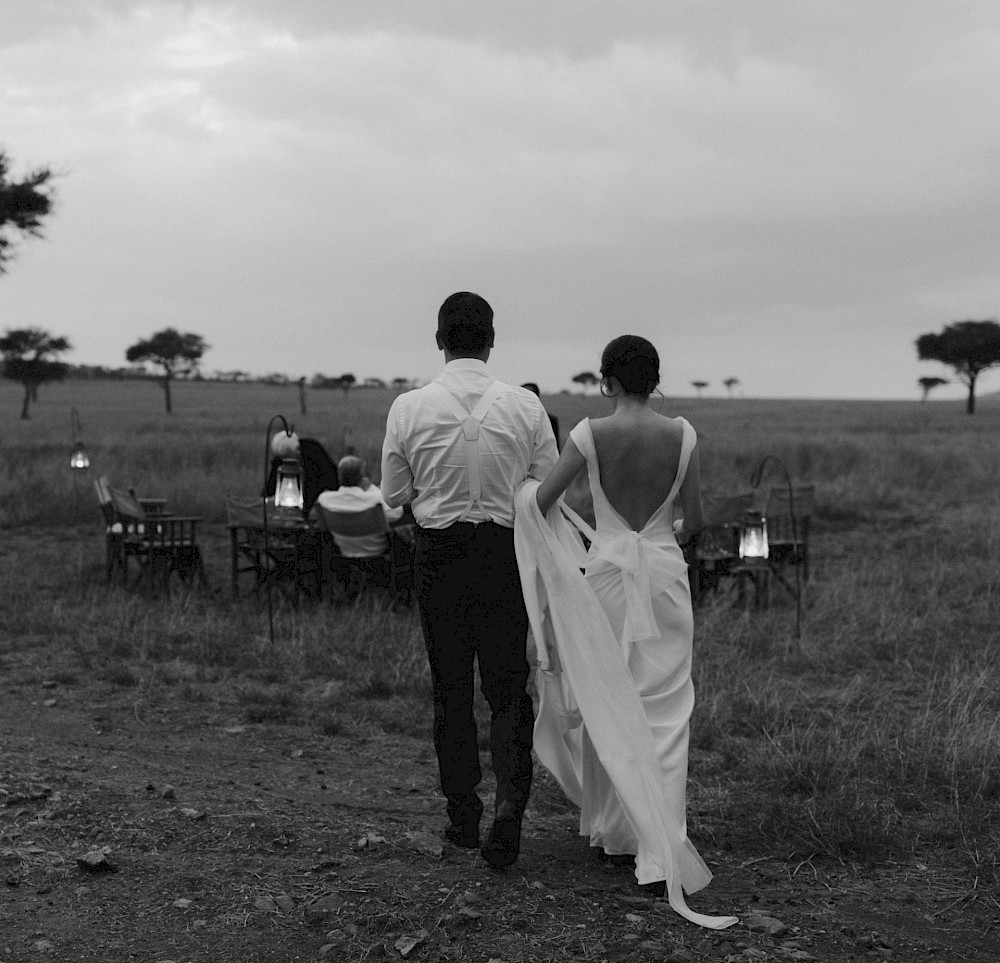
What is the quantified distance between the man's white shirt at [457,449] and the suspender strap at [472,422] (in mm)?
10

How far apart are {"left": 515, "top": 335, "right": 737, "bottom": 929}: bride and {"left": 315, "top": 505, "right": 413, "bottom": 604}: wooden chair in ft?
16.6

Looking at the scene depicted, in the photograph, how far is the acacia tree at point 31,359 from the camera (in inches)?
2032

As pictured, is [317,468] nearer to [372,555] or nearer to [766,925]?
[372,555]

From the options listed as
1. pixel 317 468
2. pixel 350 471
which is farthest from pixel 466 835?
pixel 317 468

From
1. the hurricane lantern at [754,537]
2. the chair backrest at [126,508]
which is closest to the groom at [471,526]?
the hurricane lantern at [754,537]

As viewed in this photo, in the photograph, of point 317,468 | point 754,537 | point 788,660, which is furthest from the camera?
point 317,468

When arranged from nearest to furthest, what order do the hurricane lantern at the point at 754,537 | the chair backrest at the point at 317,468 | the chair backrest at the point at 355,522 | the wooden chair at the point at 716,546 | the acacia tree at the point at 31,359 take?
the hurricane lantern at the point at 754,537, the chair backrest at the point at 355,522, the wooden chair at the point at 716,546, the chair backrest at the point at 317,468, the acacia tree at the point at 31,359

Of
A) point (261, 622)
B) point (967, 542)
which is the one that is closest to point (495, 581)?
point (261, 622)

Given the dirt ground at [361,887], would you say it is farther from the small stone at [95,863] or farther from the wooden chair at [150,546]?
the wooden chair at [150,546]

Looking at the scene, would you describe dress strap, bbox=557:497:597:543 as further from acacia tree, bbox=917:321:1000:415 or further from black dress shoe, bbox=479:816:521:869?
acacia tree, bbox=917:321:1000:415

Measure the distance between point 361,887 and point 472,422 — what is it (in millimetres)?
1470

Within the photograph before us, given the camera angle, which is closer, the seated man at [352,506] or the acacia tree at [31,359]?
the seated man at [352,506]

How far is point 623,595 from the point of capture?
3.86m

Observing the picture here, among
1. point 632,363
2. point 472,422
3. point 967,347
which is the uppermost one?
point 967,347
